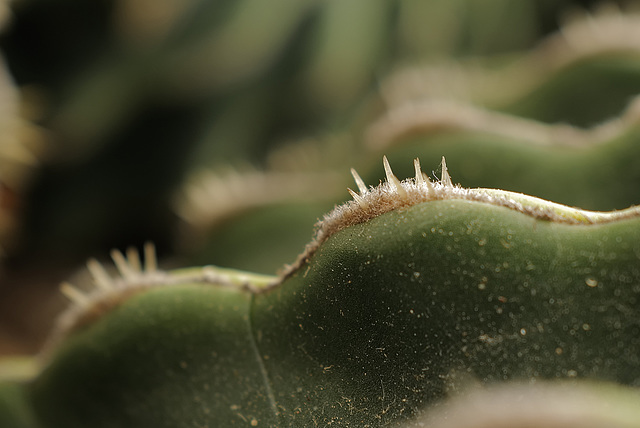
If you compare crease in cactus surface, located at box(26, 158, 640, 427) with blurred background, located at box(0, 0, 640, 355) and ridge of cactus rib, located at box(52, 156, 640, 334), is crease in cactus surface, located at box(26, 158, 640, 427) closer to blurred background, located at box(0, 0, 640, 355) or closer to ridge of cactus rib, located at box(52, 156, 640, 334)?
ridge of cactus rib, located at box(52, 156, 640, 334)

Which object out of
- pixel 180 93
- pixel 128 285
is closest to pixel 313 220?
pixel 128 285

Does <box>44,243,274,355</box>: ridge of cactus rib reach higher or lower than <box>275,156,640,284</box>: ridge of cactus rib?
higher

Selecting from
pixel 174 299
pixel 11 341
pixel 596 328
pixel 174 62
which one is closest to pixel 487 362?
pixel 596 328

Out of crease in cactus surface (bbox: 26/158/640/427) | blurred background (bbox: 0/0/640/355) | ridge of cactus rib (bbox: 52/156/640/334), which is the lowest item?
crease in cactus surface (bbox: 26/158/640/427)

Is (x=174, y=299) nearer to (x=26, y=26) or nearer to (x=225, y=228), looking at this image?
(x=225, y=228)

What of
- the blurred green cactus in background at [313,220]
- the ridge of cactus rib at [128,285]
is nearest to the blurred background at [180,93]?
the blurred green cactus in background at [313,220]

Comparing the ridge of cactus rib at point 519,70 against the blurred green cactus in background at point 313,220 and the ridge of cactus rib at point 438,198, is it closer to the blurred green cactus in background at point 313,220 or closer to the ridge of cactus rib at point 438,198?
the blurred green cactus in background at point 313,220

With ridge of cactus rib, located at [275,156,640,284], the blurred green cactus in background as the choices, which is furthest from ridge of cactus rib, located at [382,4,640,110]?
ridge of cactus rib, located at [275,156,640,284]

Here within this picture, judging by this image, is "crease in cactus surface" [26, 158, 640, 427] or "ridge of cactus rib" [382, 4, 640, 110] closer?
"crease in cactus surface" [26, 158, 640, 427]
